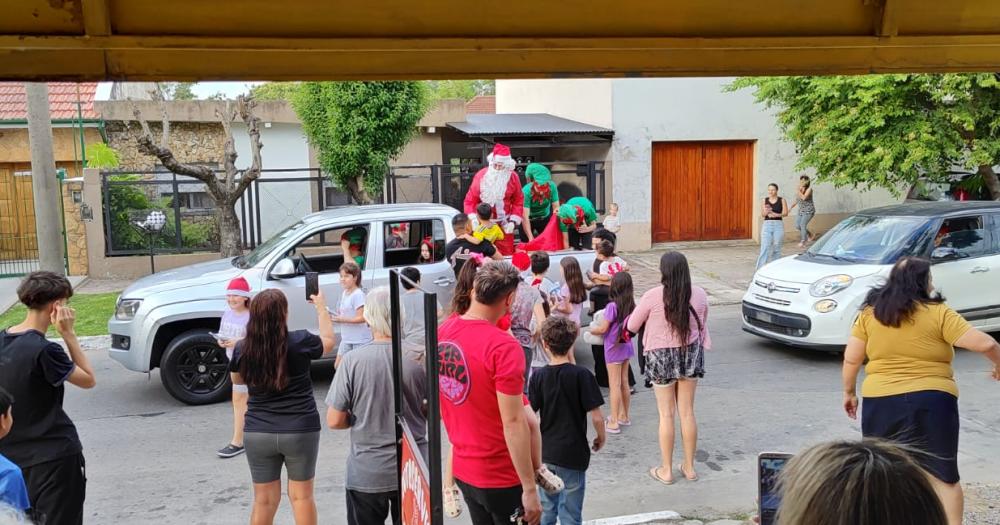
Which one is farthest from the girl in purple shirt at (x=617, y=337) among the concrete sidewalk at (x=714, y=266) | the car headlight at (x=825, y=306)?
the concrete sidewalk at (x=714, y=266)

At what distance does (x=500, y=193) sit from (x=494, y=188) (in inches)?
4.0

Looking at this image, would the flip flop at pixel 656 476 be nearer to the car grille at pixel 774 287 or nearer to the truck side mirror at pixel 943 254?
the car grille at pixel 774 287

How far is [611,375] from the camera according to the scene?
7.28 metres

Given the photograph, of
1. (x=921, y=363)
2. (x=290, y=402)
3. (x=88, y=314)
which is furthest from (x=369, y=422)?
(x=88, y=314)

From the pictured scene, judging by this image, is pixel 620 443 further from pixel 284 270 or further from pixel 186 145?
pixel 186 145

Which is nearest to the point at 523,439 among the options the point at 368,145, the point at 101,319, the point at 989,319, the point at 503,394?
the point at 503,394

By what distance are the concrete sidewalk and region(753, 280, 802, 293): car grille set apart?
3566 mm

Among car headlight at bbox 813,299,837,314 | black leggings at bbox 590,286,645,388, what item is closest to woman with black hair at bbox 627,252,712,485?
black leggings at bbox 590,286,645,388

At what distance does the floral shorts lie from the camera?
599 centimetres

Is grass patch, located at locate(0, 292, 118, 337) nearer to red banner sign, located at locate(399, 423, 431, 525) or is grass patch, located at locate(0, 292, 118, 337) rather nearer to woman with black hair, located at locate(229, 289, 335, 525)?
woman with black hair, located at locate(229, 289, 335, 525)

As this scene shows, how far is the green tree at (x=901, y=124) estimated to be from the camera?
12500 millimetres

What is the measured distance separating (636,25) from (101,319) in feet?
36.6

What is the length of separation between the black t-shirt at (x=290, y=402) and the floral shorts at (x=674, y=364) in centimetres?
258

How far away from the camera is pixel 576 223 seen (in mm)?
10438
